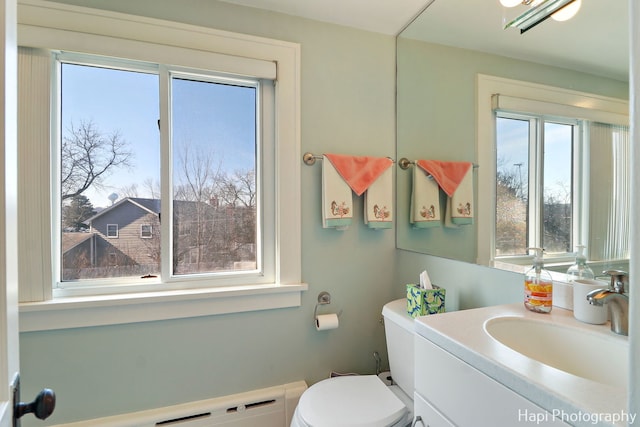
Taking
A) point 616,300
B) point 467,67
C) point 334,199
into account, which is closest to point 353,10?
point 467,67

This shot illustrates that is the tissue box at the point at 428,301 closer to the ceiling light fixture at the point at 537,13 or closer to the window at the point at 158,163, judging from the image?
the window at the point at 158,163

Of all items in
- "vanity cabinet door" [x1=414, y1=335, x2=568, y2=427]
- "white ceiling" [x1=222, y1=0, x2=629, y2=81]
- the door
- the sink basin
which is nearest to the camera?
the door

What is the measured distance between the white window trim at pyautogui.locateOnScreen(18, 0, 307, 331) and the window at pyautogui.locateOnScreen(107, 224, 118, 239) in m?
0.20

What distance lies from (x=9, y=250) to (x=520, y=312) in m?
1.27

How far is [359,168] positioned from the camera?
5.10ft

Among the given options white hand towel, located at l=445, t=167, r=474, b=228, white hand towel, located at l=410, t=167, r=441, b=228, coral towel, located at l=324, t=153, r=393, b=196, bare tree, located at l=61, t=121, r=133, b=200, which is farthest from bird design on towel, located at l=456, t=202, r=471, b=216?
bare tree, located at l=61, t=121, r=133, b=200

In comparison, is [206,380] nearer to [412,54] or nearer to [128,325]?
[128,325]

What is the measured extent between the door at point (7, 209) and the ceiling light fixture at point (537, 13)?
1395 mm

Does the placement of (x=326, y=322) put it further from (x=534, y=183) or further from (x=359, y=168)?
(x=534, y=183)

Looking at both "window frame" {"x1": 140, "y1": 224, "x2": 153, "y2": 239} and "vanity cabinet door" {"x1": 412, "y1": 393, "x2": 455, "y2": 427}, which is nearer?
"vanity cabinet door" {"x1": 412, "y1": 393, "x2": 455, "y2": 427}

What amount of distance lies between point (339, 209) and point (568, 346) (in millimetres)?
990

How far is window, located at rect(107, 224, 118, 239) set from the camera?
4.41 ft

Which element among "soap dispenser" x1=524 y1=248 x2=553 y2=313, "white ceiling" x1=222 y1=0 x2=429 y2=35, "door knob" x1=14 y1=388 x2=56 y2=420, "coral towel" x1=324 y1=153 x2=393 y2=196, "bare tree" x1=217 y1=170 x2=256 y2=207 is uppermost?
"white ceiling" x1=222 y1=0 x2=429 y2=35

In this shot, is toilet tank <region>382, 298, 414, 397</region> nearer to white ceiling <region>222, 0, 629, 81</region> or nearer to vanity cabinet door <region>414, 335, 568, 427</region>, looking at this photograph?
vanity cabinet door <region>414, 335, 568, 427</region>
